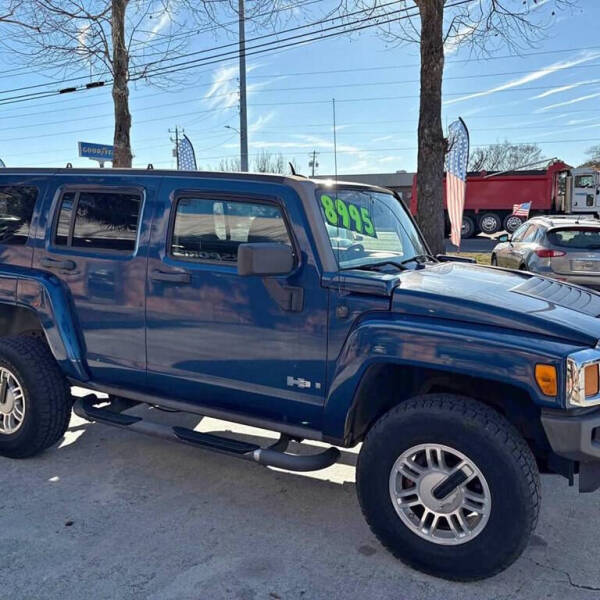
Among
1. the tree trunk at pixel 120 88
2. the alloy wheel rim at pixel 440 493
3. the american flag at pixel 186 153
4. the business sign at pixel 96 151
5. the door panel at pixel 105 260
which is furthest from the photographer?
the american flag at pixel 186 153

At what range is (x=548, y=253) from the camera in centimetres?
898

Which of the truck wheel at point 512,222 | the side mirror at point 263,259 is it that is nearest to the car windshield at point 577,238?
the side mirror at point 263,259

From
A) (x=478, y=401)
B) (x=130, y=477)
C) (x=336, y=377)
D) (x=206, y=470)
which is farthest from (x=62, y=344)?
(x=478, y=401)

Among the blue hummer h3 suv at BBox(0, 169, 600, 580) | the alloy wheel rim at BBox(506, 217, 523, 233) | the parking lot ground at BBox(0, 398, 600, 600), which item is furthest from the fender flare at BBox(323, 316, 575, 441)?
the alloy wheel rim at BBox(506, 217, 523, 233)

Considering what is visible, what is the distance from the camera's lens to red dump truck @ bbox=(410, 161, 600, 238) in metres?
25.3

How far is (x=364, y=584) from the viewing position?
9.04 feet

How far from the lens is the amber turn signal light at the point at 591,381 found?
2.52m

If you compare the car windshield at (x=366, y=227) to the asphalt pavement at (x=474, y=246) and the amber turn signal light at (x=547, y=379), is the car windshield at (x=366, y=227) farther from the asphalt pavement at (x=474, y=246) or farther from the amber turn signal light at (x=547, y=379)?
the asphalt pavement at (x=474, y=246)

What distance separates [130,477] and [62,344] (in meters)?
0.99

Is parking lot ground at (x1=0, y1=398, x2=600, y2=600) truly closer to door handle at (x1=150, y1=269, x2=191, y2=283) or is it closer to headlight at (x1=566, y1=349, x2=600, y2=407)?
headlight at (x1=566, y1=349, x2=600, y2=407)

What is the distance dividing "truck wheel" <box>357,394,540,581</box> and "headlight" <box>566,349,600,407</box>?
33 centimetres

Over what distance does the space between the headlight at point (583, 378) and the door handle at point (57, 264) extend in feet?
9.85

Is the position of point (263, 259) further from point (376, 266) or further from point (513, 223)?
point (513, 223)

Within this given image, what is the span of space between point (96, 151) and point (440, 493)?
1153cm
